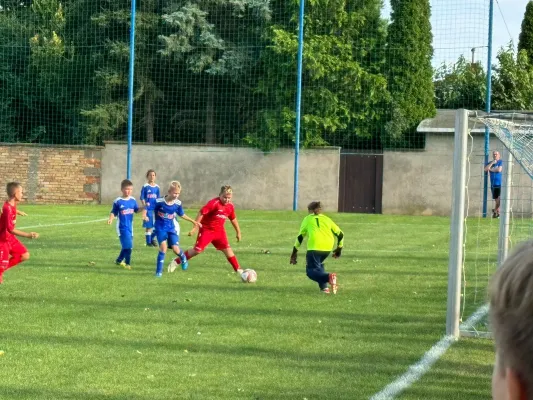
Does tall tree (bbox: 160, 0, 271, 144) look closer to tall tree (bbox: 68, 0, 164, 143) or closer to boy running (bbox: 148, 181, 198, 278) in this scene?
tall tree (bbox: 68, 0, 164, 143)

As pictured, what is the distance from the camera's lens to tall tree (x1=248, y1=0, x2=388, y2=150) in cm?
3619

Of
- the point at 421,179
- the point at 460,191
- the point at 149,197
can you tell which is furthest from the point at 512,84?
Answer: the point at 460,191

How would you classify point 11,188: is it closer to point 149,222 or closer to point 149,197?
point 149,197

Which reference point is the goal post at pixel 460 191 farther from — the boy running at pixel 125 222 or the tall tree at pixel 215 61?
the tall tree at pixel 215 61

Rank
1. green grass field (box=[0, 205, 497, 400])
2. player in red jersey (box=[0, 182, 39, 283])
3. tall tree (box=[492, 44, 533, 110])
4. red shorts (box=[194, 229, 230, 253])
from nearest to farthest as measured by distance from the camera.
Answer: green grass field (box=[0, 205, 497, 400]), player in red jersey (box=[0, 182, 39, 283]), red shorts (box=[194, 229, 230, 253]), tall tree (box=[492, 44, 533, 110])

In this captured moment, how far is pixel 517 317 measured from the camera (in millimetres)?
1237

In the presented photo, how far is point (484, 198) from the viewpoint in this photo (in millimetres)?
31547

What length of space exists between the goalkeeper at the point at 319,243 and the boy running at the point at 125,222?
3.94 meters

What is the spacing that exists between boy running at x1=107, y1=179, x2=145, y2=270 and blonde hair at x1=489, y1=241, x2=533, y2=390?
15.1 meters

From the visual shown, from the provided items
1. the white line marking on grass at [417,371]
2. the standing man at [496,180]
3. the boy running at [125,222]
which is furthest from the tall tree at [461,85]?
the white line marking on grass at [417,371]

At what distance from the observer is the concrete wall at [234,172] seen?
117 ft

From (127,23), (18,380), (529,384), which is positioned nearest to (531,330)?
(529,384)

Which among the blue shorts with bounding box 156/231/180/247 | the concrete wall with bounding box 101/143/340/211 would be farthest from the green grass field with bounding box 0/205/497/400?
the concrete wall with bounding box 101/143/340/211

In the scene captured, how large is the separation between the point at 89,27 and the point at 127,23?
1906mm
